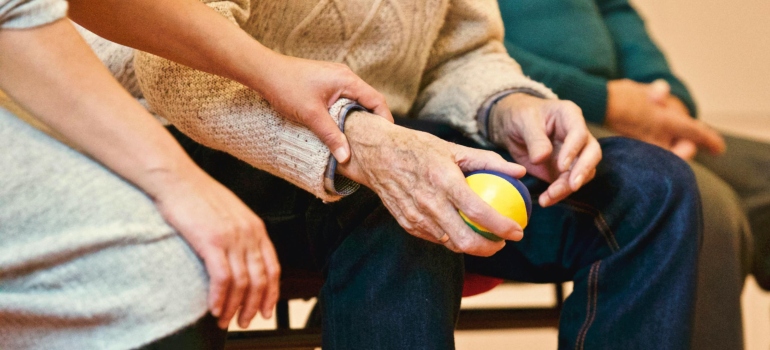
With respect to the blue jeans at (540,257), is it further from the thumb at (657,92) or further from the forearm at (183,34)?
the thumb at (657,92)

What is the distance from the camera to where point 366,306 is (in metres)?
0.68

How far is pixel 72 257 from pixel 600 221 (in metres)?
0.58

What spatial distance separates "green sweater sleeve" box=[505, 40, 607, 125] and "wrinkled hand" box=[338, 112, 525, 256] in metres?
0.69

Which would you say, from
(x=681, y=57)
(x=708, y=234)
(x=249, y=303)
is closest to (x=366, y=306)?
(x=249, y=303)

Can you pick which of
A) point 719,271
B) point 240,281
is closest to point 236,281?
point 240,281

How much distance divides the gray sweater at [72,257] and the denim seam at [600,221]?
50 cm

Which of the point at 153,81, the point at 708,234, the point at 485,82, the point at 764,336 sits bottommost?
the point at 764,336

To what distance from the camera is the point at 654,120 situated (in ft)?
4.58

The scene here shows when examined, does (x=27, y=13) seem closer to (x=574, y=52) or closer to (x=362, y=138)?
(x=362, y=138)

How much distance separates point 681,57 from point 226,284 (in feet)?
6.89

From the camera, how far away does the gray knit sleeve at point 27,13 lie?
480 millimetres

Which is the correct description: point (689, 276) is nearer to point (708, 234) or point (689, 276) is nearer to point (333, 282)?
point (708, 234)

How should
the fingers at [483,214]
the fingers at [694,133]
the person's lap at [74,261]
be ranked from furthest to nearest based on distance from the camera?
the fingers at [694,133]
the fingers at [483,214]
the person's lap at [74,261]

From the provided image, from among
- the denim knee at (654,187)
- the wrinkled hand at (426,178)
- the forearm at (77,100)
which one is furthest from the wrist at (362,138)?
the denim knee at (654,187)
